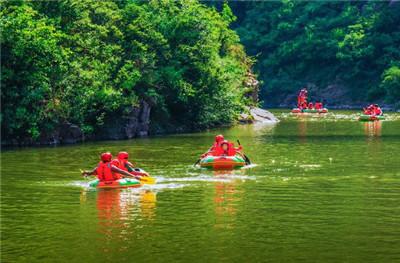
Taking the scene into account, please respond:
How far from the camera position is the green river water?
21.3 m

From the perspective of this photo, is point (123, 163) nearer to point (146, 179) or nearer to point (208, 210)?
point (146, 179)

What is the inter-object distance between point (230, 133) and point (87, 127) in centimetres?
1118

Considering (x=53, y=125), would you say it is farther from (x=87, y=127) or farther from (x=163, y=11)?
(x=163, y=11)

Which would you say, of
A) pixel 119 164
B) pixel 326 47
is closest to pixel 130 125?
pixel 119 164

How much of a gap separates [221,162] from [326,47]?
83642 mm

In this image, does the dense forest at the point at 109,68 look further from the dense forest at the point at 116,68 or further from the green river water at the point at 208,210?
the green river water at the point at 208,210

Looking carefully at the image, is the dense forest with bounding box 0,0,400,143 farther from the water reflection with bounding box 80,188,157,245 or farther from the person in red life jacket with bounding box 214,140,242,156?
the water reflection with bounding box 80,188,157,245

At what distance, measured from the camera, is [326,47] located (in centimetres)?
11931

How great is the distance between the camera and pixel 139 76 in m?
56.9

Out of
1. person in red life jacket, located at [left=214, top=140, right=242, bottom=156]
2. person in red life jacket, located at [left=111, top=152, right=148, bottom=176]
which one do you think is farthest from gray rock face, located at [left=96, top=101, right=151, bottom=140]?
person in red life jacket, located at [left=111, top=152, right=148, bottom=176]

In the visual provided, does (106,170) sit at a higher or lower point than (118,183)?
higher

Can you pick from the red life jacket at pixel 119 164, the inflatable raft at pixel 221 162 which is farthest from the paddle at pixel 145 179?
the inflatable raft at pixel 221 162

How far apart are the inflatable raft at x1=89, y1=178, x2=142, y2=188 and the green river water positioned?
0.36 m

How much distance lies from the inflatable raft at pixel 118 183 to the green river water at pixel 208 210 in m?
0.36
